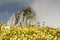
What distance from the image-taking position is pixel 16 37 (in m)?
2.60

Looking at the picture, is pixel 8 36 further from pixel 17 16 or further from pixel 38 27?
pixel 17 16

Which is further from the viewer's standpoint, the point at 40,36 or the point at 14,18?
the point at 14,18

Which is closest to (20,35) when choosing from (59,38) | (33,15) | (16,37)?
(16,37)

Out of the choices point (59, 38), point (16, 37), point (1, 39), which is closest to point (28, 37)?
point (16, 37)

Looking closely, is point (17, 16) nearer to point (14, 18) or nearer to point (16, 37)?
point (14, 18)

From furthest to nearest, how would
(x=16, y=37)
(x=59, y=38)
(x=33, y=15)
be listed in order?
(x=33, y=15)
(x=59, y=38)
(x=16, y=37)

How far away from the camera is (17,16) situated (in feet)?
14.5

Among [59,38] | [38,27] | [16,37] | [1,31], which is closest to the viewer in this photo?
[16,37]

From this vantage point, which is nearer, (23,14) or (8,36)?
(8,36)

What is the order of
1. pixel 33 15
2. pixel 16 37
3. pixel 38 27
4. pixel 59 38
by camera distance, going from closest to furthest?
pixel 16 37 → pixel 59 38 → pixel 38 27 → pixel 33 15

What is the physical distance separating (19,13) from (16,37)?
1845mm

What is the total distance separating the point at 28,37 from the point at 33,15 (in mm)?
1703

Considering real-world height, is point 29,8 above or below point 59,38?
above

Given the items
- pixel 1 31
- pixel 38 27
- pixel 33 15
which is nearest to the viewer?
pixel 1 31
